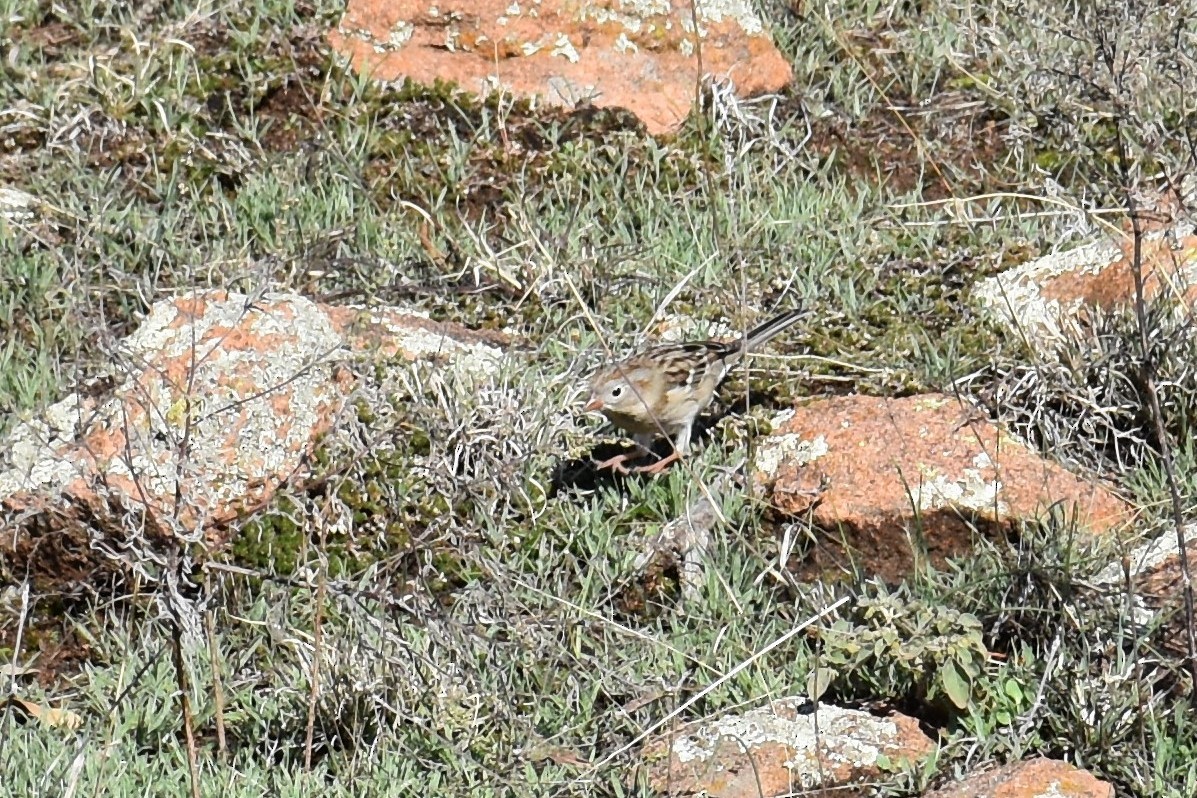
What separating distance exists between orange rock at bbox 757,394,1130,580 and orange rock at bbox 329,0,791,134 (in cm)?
257

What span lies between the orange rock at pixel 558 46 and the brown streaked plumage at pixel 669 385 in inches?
77.0

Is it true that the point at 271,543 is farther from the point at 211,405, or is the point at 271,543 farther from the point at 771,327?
the point at 771,327

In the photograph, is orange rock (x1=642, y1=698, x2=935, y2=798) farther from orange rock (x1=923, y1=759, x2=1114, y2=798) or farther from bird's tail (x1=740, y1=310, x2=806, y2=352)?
bird's tail (x1=740, y1=310, x2=806, y2=352)

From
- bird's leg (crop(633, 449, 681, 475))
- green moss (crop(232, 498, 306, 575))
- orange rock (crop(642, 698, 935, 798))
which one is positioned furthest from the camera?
bird's leg (crop(633, 449, 681, 475))

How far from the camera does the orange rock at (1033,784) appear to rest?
4.09 meters

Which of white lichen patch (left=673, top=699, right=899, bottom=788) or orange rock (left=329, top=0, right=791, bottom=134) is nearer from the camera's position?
white lichen patch (left=673, top=699, right=899, bottom=788)

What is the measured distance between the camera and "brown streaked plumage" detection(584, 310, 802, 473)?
5684 millimetres

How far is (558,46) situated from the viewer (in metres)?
7.80

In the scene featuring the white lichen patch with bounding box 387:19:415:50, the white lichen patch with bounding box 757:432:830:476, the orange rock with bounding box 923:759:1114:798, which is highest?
the white lichen patch with bounding box 387:19:415:50

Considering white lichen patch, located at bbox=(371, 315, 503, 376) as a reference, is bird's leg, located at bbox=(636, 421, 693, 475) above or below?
below

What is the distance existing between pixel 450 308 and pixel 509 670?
2.16 meters

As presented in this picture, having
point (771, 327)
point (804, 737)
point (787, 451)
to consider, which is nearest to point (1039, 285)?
point (771, 327)

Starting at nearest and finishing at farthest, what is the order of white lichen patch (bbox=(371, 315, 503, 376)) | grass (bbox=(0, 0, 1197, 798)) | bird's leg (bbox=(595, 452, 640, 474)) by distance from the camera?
grass (bbox=(0, 0, 1197, 798))
bird's leg (bbox=(595, 452, 640, 474))
white lichen patch (bbox=(371, 315, 503, 376))

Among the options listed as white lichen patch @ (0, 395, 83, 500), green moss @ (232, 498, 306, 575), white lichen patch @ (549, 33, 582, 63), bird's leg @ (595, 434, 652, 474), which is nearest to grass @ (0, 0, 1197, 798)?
green moss @ (232, 498, 306, 575)
